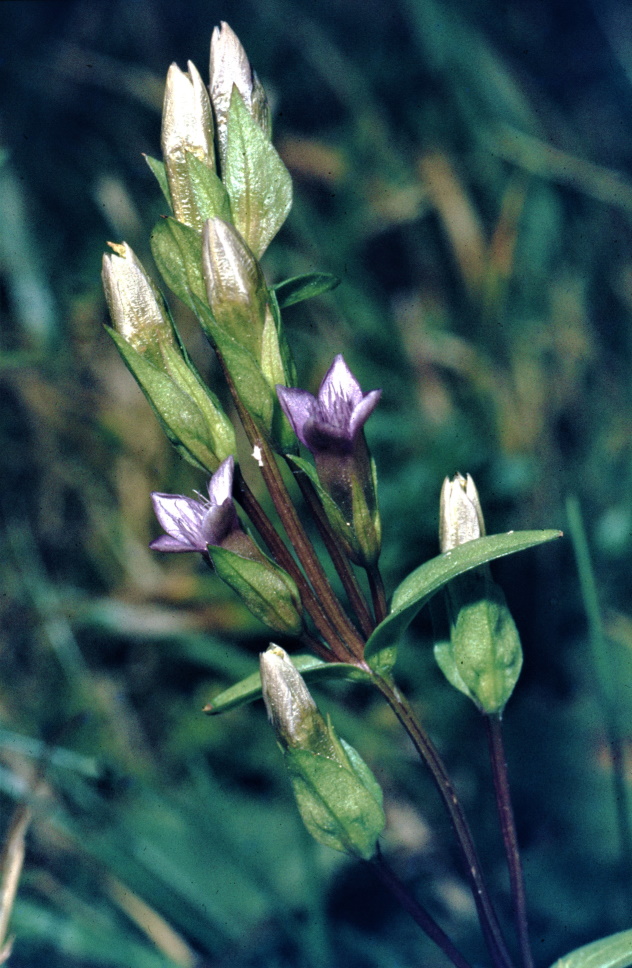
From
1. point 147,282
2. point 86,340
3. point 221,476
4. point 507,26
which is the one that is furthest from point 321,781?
point 507,26


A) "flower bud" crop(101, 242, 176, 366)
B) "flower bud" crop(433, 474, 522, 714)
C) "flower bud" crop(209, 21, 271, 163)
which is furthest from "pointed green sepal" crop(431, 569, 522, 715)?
"flower bud" crop(209, 21, 271, 163)

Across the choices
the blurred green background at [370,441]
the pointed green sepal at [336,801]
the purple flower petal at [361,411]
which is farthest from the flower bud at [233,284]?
the blurred green background at [370,441]

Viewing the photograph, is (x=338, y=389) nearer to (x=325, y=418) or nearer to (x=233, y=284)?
(x=325, y=418)

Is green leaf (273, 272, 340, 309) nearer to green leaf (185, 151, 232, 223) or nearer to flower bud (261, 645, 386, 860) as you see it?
green leaf (185, 151, 232, 223)

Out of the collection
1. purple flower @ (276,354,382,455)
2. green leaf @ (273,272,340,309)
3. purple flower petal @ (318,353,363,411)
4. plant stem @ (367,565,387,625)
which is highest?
green leaf @ (273,272,340,309)

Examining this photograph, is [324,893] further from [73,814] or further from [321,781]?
[321,781]

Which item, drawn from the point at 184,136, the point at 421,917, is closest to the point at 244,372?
the point at 184,136
